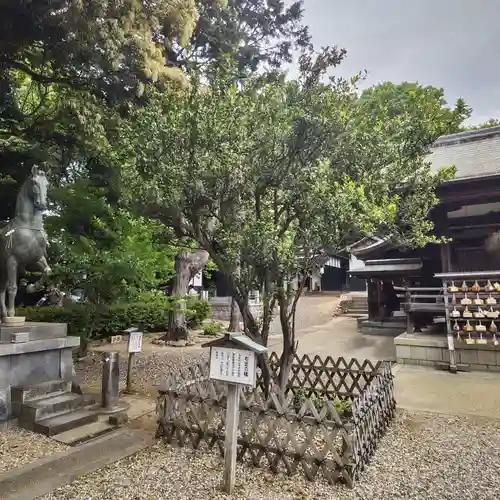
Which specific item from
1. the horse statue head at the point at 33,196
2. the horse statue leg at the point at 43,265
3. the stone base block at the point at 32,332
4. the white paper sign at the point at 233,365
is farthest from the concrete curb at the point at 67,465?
the horse statue head at the point at 33,196

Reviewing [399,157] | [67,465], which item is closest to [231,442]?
[67,465]

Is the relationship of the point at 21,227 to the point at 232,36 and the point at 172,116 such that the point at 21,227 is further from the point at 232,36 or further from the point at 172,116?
the point at 232,36

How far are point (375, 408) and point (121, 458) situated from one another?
10.8ft

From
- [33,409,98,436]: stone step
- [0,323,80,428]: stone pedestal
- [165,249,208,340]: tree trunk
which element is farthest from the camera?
[165,249,208,340]: tree trunk

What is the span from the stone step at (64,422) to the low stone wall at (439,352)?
323 inches

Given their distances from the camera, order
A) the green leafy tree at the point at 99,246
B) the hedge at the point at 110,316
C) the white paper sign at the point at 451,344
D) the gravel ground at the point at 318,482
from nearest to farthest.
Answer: the gravel ground at the point at 318,482, the green leafy tree at the point at 99,246, the white paper sign at the point at 451,344, the hedge at the point at 110,316

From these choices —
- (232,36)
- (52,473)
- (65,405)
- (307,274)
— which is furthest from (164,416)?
(232,36)

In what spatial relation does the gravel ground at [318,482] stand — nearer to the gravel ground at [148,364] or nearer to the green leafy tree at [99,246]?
the gravel ground at [148,364]

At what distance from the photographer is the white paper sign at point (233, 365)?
3895mm

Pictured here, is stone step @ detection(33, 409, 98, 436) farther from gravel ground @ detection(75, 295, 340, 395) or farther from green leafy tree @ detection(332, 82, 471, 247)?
green leafy tree @ detection(332, 82, 471, 247)

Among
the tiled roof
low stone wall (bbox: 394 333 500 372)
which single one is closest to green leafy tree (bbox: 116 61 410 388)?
low stone wall (bbox: 394 333 500 372)

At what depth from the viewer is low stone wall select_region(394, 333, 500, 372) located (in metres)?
9.56

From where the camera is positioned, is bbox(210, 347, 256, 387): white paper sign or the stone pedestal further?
the stone pedestal

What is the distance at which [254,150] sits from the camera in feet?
16.8
